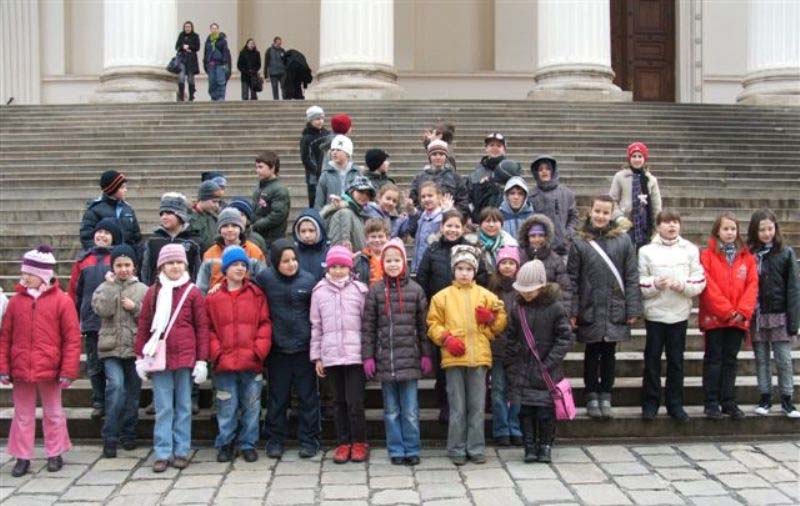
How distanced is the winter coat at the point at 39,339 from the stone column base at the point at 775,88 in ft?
49.7

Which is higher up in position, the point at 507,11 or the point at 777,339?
the point at 507,11

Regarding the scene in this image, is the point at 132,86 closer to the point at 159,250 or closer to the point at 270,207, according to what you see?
the point at 270,207

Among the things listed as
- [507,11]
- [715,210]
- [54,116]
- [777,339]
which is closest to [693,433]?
[777,339]

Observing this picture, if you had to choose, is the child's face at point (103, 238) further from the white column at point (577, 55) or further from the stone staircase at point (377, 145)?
the white column at point (577, 55)

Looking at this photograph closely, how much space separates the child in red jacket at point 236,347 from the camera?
6.56m

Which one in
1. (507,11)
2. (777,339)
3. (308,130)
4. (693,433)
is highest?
(507,11)

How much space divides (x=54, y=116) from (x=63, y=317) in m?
10.4

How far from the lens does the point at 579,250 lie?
6.98 m

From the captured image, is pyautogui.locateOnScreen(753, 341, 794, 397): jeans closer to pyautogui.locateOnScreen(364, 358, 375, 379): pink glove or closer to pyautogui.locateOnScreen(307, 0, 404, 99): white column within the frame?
pyautogui.locateOnScreen(364, 358, 375, 379): pink glove

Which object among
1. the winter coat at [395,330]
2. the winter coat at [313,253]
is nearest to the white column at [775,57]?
the winter coat at [313,253]

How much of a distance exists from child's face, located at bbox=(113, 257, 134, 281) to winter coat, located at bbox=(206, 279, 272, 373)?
0.61m

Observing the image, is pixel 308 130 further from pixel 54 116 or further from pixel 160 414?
pixel 54 116

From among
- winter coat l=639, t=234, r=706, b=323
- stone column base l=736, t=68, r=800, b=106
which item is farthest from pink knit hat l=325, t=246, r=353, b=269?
stone column base l=736, t=68, r=800, b=106

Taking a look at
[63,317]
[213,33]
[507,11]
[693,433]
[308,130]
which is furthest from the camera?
[507,11]
